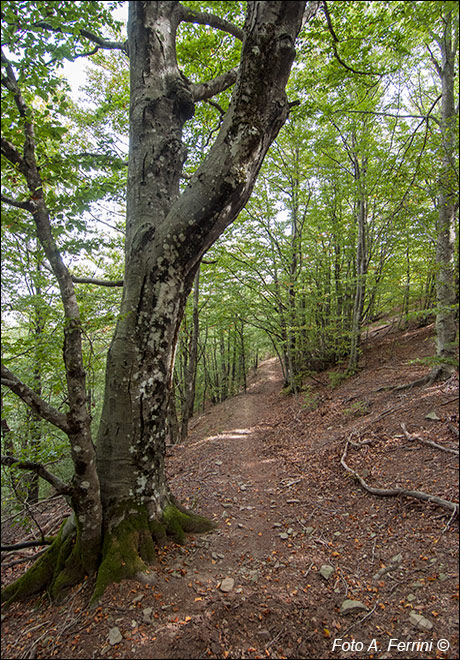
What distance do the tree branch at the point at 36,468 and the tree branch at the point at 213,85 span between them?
417cm

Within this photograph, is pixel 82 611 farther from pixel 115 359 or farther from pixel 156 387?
pixel 115 359

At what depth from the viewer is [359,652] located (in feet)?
6.56

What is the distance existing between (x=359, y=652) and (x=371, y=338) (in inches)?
445

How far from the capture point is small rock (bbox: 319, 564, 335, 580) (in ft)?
8.86

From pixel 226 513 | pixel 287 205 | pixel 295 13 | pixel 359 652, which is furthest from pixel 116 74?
pixel 359 652

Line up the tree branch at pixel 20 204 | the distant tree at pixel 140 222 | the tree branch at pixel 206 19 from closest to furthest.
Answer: the tree branch at pixel 20 204 → the distant tree at pixel 140 222 → the tree branch at pixel 206 19

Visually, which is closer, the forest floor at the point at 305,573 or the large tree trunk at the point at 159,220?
the forest floor at the point at 305,573

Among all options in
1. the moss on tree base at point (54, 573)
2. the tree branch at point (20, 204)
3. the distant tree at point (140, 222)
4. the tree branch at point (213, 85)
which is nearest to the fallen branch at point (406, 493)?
the distant tree at point (140, 222)

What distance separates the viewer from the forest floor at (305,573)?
2.08 m

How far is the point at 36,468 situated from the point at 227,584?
1966mm

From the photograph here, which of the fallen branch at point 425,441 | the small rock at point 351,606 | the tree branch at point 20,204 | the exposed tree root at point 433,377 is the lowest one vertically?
the small rock at point 351,606

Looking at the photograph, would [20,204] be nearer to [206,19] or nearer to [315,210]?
[206,19]

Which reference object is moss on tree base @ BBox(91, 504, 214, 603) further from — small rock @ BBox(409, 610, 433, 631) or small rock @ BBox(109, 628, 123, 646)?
small rock @ BBox(409, 610, 433, 631)

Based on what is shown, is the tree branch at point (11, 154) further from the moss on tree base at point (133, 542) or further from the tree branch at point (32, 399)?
the moss on tree base at point (133, 542)
